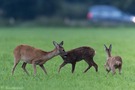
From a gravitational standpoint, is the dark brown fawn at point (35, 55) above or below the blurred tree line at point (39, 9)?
above

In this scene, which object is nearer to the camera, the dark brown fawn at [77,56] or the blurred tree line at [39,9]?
the dark brown fawn at [77,56]

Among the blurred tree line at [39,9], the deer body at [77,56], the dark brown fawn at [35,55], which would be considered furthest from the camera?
the blurred tree line at [39,9]

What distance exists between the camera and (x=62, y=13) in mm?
72938

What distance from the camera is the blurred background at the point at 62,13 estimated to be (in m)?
68.1

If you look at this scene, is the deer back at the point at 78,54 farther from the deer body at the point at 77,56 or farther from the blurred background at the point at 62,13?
the blurred background at the point at 62,13

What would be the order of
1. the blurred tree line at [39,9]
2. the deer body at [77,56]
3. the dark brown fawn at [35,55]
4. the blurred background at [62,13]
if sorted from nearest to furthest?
1. the dark brown fawn at [35,55]
2. the deer body at [77,56]
3. the blurred background at [62,13]
4. the blurred tree line at [39,9]

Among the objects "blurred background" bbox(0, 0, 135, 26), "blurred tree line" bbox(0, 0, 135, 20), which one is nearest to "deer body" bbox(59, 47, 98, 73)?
"blurred background" bbox(0, 0, 135, 26)

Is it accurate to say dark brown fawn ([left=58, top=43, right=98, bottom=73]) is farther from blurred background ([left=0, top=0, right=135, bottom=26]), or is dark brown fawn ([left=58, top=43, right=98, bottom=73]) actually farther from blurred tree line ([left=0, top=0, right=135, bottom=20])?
blurred tree line ([left=0, top=0, right=135, bottom=20])

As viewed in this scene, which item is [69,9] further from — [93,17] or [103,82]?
[103,82]

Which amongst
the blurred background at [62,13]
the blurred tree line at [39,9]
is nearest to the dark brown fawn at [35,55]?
the blurred background at [62,13]

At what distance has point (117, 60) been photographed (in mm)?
17578

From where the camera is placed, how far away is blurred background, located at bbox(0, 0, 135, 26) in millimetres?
68062

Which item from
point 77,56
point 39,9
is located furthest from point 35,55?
point 39,9

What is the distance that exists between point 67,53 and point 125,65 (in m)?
3.51
